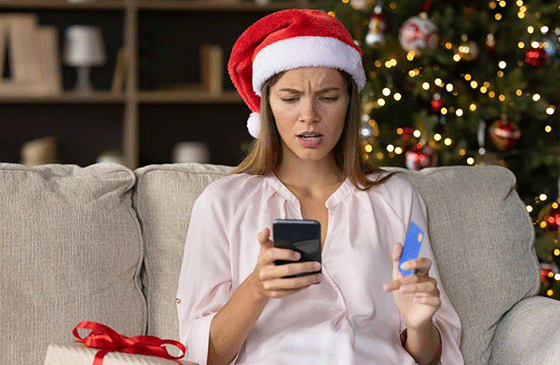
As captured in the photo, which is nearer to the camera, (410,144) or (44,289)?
(44,289)

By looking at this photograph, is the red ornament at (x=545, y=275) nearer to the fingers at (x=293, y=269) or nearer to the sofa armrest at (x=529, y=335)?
the sofa armrest at (x=529, y=335)

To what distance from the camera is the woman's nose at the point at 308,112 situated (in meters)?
1.78

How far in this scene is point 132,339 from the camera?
157 centimetres

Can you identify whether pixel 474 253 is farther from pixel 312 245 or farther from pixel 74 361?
pixel 74 361

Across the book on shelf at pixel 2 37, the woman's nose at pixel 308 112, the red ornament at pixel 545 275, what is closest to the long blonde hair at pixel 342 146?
the woman's nose at pixel 308 112

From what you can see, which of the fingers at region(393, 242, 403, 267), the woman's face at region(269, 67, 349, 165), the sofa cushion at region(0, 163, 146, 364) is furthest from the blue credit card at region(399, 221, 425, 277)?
the sofa cushion at region(0, 163, 146, 364)

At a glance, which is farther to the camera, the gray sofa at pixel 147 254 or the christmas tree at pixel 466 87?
the christmas tree at pixel 466 87

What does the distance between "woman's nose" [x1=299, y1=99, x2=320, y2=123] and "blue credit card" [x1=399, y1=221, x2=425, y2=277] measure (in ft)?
1.03

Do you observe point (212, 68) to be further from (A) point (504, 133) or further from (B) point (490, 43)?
(A) point (504, 133)

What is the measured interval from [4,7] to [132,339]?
330 cm

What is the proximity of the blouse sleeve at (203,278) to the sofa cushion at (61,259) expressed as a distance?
0.22m

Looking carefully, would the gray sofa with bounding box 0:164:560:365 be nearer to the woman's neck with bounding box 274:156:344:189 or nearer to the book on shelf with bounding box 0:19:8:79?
the woman's neck with bounding box 274:156:344:189

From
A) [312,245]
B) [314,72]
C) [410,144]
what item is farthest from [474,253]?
[410,144]

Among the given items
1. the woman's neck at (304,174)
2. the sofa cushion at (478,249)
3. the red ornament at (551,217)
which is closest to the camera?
the woman's neck at (304,174)
